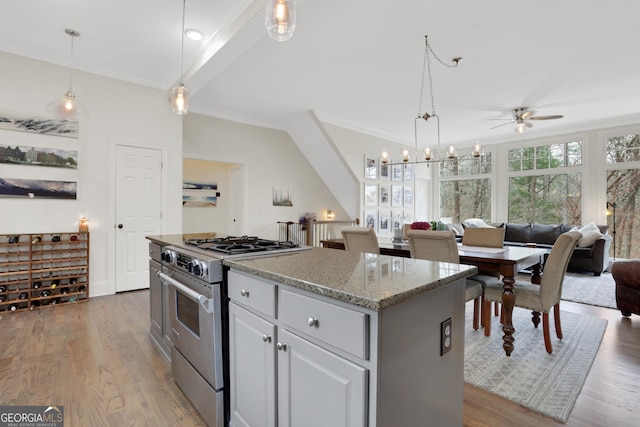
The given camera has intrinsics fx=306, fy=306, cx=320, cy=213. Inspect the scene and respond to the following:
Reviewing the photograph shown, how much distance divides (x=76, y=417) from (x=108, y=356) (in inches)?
29.9

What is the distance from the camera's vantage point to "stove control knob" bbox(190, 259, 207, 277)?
1.54 metres

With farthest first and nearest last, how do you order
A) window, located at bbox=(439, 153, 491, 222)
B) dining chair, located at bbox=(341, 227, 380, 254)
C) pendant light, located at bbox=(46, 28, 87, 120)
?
window, located at bbox=(439, 153, 491, 222), pendant light, located at bbox=(46, 28, 87, 120), dining chair, located at bbox=(341, 227, 380, 254)

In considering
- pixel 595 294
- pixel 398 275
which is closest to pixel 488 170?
pixel 595 294

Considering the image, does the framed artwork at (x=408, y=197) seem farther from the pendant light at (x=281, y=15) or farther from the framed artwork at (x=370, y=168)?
the pendant light at (x=281, y=15)

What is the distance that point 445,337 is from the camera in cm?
120

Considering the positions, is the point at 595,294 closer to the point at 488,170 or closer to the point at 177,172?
the point at 488,170

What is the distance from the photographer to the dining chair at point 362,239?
3.00 m

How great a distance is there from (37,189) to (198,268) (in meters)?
3.39

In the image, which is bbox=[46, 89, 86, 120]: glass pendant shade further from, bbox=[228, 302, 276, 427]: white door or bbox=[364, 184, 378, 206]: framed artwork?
bbox=[364, 184, 378, 206]: framed artwork

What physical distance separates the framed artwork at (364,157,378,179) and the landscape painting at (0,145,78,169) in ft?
16.5

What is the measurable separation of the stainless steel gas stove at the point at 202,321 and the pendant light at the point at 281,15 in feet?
4.07

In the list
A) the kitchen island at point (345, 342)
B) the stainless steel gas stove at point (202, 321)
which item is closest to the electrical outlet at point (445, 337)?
the kitchen island at point (345, 342)

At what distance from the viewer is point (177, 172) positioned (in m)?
4.61

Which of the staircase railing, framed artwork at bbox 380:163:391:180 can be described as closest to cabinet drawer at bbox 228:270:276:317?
the staircase railing
